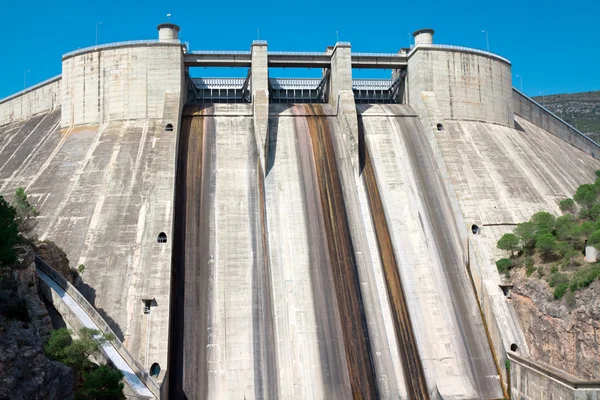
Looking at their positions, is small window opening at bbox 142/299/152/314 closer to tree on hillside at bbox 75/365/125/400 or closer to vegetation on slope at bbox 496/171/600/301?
tree on hillside at bbox 75/365/125/400

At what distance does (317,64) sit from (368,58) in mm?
3630

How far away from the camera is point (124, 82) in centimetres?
3547

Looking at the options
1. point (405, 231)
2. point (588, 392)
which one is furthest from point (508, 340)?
point (405, 231)

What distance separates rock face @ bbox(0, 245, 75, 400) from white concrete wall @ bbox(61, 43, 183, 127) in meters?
16.9

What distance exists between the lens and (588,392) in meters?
20.8

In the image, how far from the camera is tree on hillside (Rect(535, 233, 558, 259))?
26672mm

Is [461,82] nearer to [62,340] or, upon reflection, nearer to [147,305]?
[147,305]

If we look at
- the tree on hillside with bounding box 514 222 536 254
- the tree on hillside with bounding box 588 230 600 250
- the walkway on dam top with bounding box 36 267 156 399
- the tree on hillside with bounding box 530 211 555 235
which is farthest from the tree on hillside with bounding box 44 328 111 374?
the tree on hillside with bounding box 530 211 555 235

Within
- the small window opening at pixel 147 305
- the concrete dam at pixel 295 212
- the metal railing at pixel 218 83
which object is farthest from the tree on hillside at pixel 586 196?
the metal railing at pixel 218 83

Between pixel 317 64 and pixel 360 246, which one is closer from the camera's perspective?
pixel 360 246

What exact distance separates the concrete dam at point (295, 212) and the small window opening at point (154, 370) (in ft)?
0.74

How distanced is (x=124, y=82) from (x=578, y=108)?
4372 inches

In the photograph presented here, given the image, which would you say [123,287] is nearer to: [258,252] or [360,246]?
[258,252]

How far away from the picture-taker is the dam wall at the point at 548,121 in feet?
148
